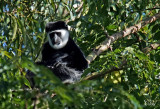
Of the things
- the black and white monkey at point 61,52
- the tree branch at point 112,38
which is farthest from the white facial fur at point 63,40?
the tree branch at point 112,38

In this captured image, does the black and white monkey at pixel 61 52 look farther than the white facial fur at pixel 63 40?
No

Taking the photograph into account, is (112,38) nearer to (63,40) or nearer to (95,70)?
(95,70)

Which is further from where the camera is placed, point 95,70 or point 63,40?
point 63,40

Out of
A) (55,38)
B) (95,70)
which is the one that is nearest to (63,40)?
(55,38)

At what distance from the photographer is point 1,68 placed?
155cm

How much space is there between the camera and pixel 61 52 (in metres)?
3.76

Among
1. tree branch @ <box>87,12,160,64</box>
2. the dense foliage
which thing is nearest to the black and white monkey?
the dense foliage

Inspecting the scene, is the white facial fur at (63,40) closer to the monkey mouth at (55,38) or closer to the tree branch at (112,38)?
the monkey mouth at (55,38)

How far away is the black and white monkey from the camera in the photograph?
11.4 ft

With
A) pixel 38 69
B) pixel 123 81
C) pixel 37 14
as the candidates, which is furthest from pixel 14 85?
pixel 37 14

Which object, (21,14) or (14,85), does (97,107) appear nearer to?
(14,85)

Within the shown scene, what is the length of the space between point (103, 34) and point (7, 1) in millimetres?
1422

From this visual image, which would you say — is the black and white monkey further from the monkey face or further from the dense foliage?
the dense foliage

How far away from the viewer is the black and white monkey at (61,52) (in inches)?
Answer: 137
